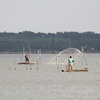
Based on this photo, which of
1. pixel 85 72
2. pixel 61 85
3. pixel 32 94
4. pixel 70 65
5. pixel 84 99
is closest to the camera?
pixel 84 99

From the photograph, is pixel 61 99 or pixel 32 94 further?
pixel 32 94

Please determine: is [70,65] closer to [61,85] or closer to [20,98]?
[61,85]

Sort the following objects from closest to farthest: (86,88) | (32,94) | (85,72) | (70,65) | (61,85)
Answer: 1. (32,94)
2. (86,88)
3. (61,85)
4. (70,65)
5. (85,72)

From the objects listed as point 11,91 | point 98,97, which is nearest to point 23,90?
point 11,91

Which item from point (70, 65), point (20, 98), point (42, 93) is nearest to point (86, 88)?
point (42, 93)

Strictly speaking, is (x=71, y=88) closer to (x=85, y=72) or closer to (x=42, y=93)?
(x=42, y=93)

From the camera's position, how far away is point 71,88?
5262cm

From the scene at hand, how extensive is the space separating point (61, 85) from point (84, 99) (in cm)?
1175

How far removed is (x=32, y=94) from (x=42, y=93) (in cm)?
129

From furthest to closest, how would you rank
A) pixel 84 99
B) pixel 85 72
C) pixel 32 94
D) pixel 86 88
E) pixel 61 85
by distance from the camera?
pixel 85 72, pixel 61 85, pixel 86 88, pixel 32 94, pixel 84 99

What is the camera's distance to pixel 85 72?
76312 mm

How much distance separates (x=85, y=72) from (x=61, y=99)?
32.3 meters

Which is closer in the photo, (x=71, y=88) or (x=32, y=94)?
(x=32, y=94)

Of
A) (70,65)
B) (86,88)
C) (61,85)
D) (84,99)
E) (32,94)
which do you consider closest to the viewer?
(84,99)
